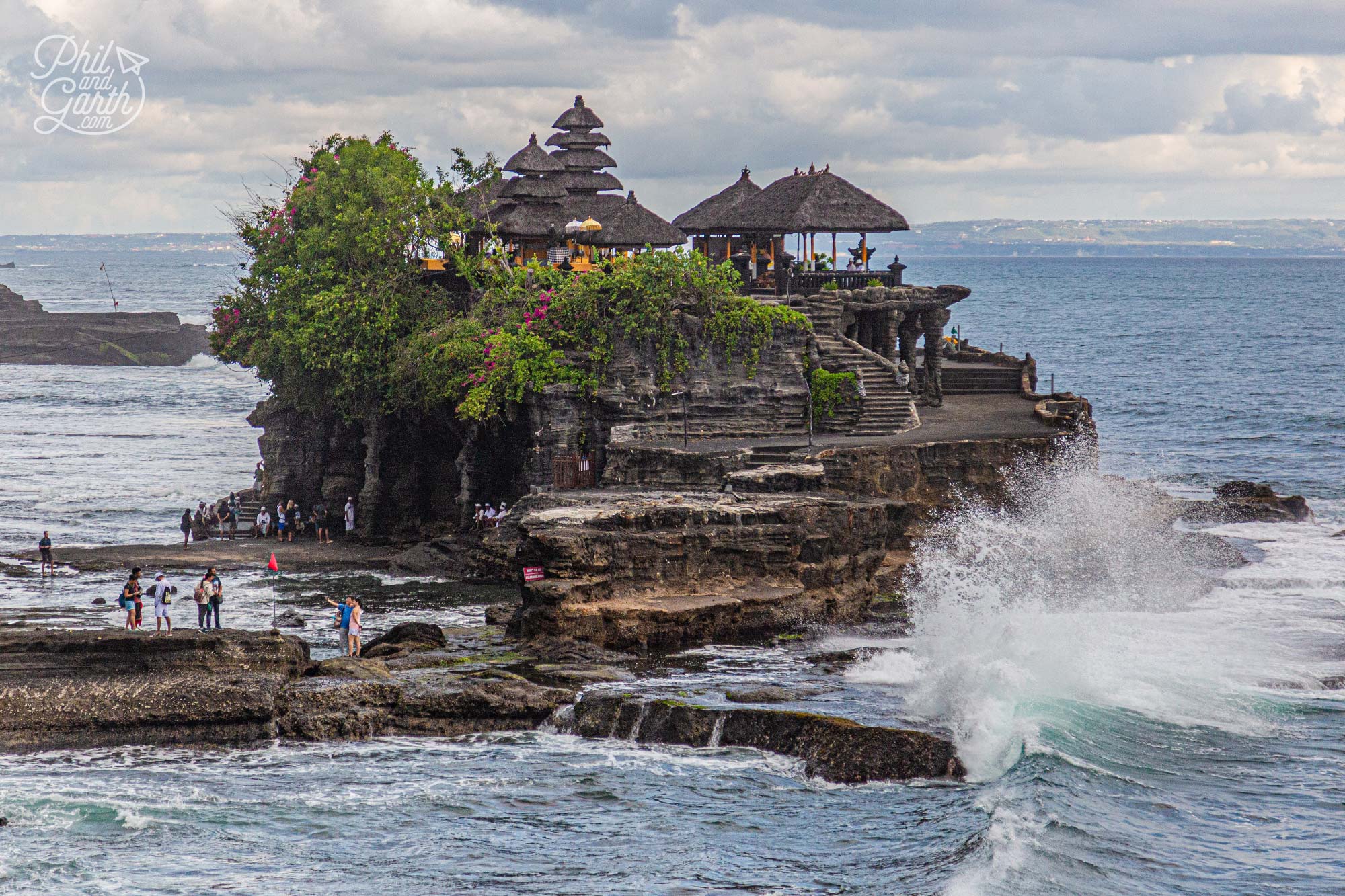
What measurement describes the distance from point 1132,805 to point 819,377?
21.2m

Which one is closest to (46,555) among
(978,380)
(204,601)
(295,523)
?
(295,523)

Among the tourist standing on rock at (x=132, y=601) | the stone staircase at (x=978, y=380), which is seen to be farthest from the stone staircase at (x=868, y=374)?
the tourist standing on rock at (x=132, y=601)

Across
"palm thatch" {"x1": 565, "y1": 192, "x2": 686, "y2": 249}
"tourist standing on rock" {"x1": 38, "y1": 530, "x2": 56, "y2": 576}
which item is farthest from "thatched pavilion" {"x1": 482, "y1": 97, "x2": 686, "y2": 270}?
"tourist standing on rock" {"x1": 38, "y1": 530, "x2": 56, "y2": 576}

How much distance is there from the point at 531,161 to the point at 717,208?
623 centimetres

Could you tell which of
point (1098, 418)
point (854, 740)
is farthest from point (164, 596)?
point (1098, 418)

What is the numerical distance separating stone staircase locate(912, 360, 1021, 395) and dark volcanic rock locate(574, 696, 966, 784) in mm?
28897

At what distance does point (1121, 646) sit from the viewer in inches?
1214

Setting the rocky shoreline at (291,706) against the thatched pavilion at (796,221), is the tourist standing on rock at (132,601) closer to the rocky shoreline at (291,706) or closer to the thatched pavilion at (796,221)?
the rocky shoreline at (291,706)

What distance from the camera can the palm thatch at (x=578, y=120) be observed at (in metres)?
52.0

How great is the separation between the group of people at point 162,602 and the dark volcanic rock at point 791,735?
9.49 m

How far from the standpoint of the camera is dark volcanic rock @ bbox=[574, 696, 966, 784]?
2289 centimetres

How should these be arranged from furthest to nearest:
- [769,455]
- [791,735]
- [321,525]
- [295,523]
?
1. [295,523]
2. [321,525]
3. [769,455]
4. [791,735]

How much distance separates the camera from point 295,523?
46000 mm

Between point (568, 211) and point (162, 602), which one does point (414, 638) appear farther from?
point (568, 211)
